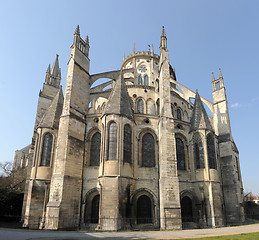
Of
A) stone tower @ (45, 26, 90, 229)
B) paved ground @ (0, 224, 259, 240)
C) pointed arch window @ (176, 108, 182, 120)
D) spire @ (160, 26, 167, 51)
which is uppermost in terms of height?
spire @ (160, 26, 167, 51)

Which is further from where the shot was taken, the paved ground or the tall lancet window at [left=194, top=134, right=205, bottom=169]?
the tall lancet window at [left=194, top=134, right=205, bottom=169]

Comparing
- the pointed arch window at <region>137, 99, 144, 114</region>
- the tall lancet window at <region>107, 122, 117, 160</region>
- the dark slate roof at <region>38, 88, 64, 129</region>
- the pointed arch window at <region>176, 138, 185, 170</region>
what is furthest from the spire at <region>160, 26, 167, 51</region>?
the dark slate roof at <region>38, 88, 64, 129</region>

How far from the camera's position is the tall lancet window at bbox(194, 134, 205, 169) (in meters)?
19.4

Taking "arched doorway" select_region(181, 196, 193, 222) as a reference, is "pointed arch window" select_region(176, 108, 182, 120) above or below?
above

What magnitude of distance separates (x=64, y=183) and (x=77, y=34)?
14.5 meters

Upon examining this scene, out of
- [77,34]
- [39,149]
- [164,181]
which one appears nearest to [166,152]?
[164,181]

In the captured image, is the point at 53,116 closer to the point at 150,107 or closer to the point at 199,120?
the point at 150,107

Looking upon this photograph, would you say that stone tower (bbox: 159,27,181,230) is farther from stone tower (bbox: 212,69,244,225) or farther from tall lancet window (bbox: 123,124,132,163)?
stone tower (bbox: 212,69,244,225)

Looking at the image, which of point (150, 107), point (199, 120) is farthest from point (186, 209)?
point (150, 107)

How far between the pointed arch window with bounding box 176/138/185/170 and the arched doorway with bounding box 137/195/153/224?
14.1 ft

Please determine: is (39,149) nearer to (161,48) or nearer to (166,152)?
(166,152)

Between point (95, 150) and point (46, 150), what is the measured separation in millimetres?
4221

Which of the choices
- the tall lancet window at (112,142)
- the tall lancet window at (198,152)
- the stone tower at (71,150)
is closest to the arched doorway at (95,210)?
the stone tower at (71,150)

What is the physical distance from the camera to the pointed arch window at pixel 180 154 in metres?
19.7
